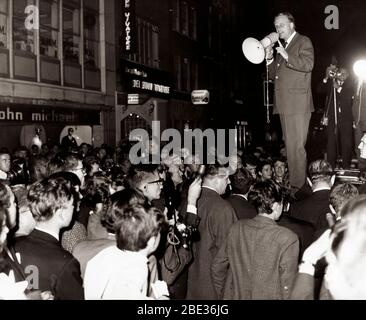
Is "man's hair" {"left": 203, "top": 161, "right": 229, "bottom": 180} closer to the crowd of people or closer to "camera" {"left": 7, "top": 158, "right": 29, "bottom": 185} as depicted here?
the crowd of people

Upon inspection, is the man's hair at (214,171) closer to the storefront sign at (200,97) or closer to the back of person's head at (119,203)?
the back of person's head at (119,203)

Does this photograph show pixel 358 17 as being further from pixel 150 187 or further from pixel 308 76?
pixel 150 187

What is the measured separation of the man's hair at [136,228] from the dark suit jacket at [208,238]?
1.52 meters

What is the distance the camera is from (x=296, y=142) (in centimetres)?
636

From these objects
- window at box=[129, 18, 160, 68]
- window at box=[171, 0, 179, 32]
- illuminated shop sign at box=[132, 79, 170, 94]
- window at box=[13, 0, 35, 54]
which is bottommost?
illuminated shop sign at box=[132, 79, 170, 94]

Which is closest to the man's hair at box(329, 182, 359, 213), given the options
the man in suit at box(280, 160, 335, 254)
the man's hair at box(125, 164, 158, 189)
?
the man in suit at box(280, 160, 335, 254)

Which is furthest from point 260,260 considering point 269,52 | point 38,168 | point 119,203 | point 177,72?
point 177,72

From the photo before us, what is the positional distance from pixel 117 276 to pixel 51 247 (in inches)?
28.1

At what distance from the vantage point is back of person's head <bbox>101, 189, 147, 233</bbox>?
3.12 metres

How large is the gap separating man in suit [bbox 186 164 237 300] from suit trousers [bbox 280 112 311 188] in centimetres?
215

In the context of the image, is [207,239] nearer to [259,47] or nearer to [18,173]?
[259,47]

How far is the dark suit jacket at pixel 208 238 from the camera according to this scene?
14.2 ft
